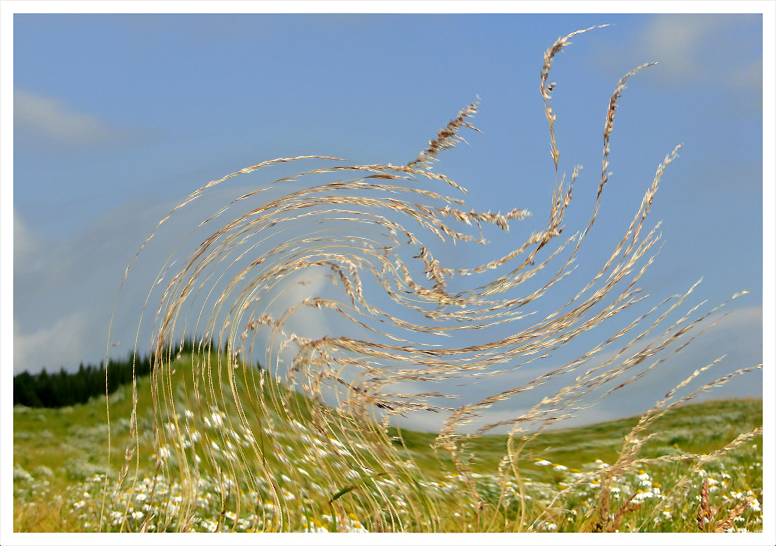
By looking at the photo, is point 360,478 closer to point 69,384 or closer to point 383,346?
point 383,346

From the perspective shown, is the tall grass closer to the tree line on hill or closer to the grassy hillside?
the grassy hillside

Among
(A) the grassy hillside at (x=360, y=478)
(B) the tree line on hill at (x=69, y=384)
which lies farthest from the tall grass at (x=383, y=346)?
(B) the tree line on hill at (x=69, y=384)

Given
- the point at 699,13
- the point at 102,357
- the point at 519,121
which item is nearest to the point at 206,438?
the point at 102,357

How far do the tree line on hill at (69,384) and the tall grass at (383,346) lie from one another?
0.44ft

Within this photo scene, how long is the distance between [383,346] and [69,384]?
50.0 inches

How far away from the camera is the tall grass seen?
246 cm

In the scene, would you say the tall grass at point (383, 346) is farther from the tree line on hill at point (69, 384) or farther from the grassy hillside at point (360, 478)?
the tree line on hill at point (69, 384)

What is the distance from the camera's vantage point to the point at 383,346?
2510 mm

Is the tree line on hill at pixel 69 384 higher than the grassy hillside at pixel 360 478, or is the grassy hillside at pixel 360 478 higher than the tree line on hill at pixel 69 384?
the tree line on hill at pixel 69 384

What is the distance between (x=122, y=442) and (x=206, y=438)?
1.08 ft

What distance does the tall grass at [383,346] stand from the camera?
8.07 feet

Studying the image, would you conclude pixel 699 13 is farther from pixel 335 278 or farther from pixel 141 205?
pixel 141 205

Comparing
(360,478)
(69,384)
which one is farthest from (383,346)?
(69,384)

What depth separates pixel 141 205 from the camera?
8.36 ft
